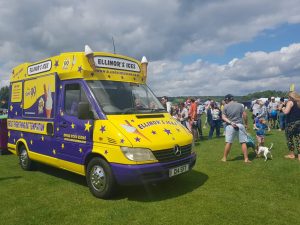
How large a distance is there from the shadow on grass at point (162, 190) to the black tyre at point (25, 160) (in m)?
3.49

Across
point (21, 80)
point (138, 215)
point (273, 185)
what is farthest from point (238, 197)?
point (21, 80)

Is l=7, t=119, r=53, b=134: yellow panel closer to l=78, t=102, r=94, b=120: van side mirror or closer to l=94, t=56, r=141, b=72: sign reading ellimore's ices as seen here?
l=78, t=102, r=94, b=120: van side mirror

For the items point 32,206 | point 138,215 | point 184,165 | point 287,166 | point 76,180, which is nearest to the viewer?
point 138,215

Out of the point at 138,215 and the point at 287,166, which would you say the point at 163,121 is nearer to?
the point at 138,215

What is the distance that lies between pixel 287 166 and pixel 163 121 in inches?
166

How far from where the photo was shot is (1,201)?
6.39m

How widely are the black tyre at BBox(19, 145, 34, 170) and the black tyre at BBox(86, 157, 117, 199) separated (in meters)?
3.23

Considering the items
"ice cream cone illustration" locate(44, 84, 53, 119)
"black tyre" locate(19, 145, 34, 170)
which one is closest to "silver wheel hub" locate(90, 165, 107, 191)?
"ice cream cone illustration" locate(44, 84, 53, 119)

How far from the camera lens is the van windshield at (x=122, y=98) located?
21.4 feet

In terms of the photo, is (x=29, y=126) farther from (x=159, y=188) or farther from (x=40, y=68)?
(x=159, y=188)

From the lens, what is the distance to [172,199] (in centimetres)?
619

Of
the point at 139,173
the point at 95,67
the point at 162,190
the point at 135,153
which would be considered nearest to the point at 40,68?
the point at 95,67

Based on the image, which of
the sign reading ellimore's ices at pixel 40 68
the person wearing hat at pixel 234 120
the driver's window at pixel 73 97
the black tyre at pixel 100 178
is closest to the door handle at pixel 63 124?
the driver's window at pixel 73 97

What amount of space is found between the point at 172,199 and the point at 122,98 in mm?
2367
